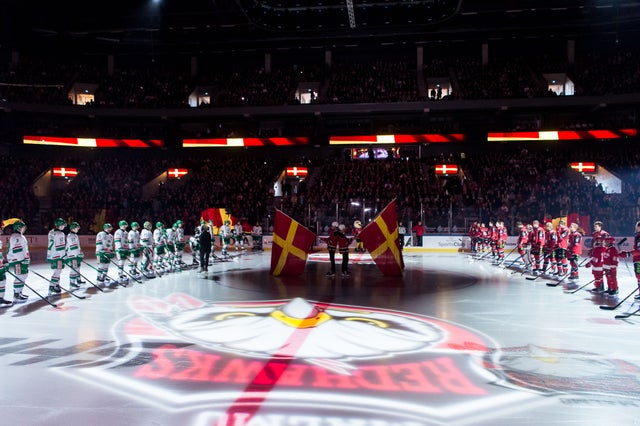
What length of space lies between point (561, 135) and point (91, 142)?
3566 cm

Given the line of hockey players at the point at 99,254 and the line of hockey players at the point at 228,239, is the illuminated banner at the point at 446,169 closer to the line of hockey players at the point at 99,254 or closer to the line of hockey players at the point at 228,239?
the line of hockey players at the point at 228,239

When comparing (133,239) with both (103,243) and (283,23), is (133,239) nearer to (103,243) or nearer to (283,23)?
(103,243)

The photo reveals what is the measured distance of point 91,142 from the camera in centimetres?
4050

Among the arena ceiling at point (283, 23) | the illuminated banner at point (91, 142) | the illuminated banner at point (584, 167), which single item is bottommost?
the illuminated banner at point (584, 167)

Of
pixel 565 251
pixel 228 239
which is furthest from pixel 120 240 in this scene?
pixel 565 251

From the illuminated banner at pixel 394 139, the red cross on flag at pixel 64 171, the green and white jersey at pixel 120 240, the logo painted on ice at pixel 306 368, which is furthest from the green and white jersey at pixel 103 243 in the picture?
the illuminated banner at pixel 394 139

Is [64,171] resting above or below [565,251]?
above

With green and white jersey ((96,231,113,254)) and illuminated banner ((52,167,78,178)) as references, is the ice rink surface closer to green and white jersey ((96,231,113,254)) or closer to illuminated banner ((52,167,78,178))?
green and white jersey ((96,231,113,254))

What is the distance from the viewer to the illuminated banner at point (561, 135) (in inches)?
1460


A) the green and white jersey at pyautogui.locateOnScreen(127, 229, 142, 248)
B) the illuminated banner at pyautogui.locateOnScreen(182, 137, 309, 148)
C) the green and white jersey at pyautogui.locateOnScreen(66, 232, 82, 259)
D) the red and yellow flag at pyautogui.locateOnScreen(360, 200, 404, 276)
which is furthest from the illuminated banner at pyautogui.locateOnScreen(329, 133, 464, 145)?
the green and white jersey at pyautogui.locateOnScreen(66, 232, 82, 259)

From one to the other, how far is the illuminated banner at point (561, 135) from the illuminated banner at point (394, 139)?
284cm

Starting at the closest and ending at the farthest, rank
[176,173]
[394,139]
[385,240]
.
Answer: [385,240], [394,139], [176,173]

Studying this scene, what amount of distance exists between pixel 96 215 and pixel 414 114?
24.9 metres

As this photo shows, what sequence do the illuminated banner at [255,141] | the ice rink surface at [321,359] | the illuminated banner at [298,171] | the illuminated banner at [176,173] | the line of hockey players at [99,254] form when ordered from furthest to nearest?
the illuminated banner at [255,141]
the illuminated banner at [176,173]
the illuminated banner at [298,171]
the line of hockey players at [99,254]
the ice rink surface at [321,359]
